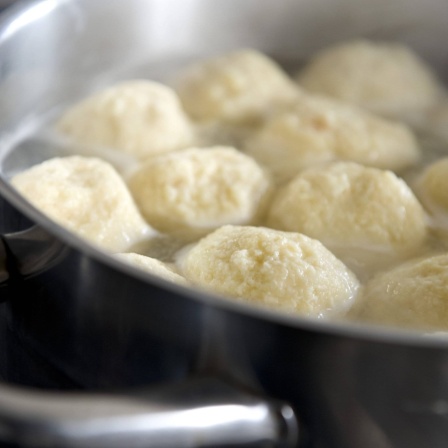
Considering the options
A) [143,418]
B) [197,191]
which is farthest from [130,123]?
[143,418]

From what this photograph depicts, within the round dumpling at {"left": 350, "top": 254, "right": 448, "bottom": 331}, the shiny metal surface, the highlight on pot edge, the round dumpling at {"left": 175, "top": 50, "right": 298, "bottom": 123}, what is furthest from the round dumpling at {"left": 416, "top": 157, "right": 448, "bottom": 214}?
the shiny metal surface

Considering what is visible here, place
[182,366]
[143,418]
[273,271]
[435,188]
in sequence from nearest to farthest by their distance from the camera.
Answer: [143,418] < [182,366] < [273,271] < [435,188]

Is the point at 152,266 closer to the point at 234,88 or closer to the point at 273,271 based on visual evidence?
the point at 273,271

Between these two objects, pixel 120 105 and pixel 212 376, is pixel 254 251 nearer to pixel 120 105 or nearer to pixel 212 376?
pixel 212 376

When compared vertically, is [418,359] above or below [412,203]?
above

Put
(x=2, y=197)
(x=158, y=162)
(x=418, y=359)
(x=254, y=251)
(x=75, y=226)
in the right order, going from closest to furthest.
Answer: (x=418, y=359) < (x=2, y=197) < (x=254, y=251) < (x=75, y=226) < (x=158, y=162)

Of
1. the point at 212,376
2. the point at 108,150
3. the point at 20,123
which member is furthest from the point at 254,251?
the point at 20,123

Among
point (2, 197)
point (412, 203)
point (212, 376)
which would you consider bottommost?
point (412, 203)

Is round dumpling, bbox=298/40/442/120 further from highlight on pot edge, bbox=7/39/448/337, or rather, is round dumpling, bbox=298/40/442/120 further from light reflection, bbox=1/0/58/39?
light reflection, bbox=1/0/58/39
